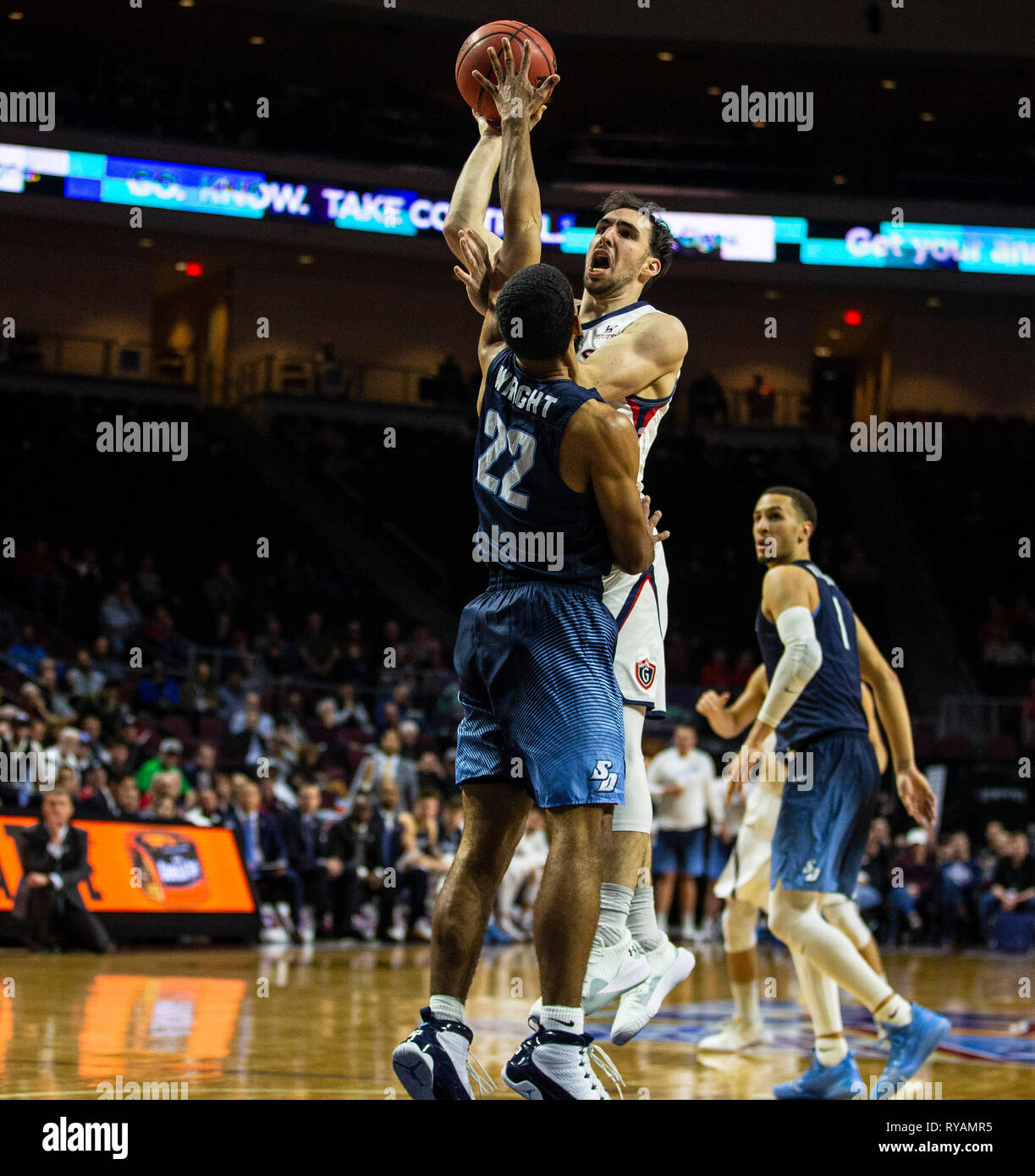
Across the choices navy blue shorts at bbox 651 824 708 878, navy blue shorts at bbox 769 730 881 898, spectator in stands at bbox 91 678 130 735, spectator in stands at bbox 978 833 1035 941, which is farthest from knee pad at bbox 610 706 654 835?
spectator in stands at bbox 978 833 1035 941

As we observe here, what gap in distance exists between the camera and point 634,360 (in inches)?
192

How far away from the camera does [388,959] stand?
11.9 metres

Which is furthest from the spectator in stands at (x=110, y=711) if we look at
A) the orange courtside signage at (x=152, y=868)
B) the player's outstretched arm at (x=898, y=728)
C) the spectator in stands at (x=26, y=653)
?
the player's outstretched arm at (x=898, y=728)

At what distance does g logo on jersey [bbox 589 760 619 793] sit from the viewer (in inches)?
163

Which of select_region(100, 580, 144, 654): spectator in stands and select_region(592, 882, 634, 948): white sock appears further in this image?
select_region(100, 580, 144, 654): spectator in stands

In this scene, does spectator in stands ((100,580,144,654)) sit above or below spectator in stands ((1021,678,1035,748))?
above

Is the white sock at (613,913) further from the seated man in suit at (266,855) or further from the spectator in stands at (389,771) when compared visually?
the spectator in stands at (389,771)

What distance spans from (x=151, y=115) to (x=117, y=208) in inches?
58.4

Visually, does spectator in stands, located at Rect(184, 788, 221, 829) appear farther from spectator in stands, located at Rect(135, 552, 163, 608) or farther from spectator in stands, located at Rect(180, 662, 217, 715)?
spectator in stands, located at Rect(135, 552, 163, 608)

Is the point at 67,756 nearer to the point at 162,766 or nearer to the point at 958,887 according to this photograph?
the point at 162,766

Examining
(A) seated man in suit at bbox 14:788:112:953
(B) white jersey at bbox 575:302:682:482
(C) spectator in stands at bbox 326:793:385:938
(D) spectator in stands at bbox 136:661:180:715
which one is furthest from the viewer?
(D) spectator in stands at bbox 136:661:180:715

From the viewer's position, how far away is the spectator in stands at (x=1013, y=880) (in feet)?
51.2

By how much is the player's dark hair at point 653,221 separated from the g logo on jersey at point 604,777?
190 centimetres
